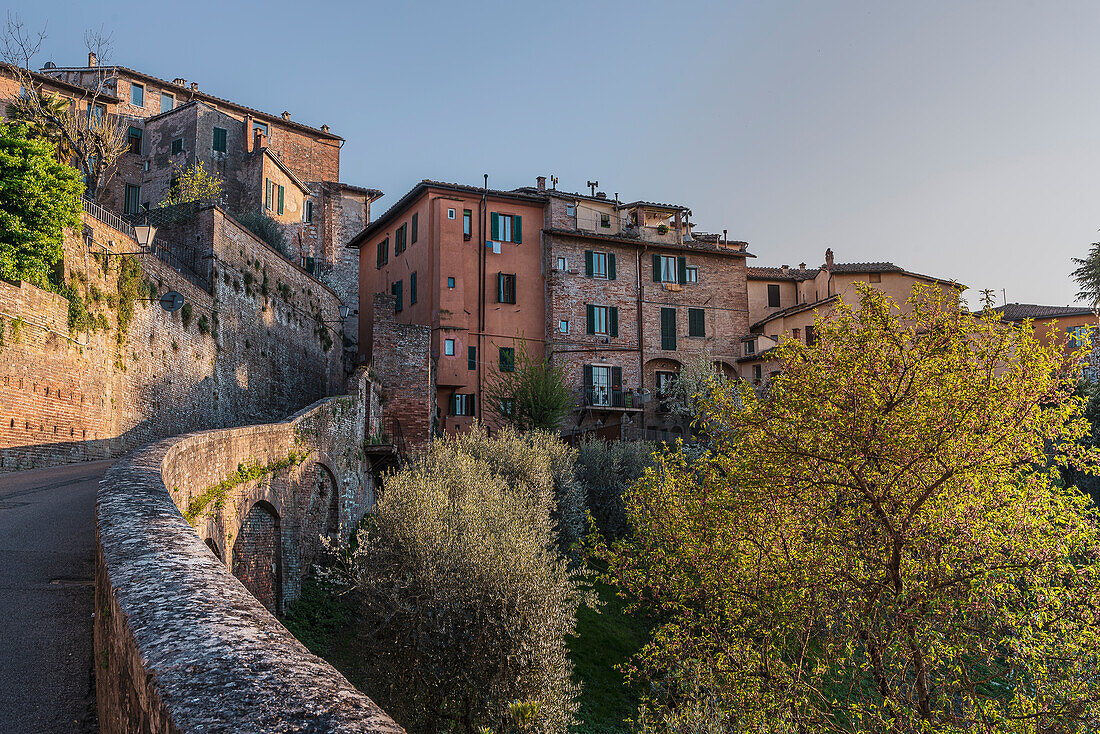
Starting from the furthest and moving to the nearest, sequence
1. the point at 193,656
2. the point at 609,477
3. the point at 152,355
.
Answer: the point at 609,477, the point at 152,355, the point at 193,656

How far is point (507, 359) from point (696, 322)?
37.4ft

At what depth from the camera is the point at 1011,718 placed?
7.52 meters

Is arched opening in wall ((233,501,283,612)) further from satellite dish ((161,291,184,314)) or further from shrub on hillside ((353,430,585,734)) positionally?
satellite dish ((161,291,184,314))

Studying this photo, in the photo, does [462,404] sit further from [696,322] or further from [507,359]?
[696,322]

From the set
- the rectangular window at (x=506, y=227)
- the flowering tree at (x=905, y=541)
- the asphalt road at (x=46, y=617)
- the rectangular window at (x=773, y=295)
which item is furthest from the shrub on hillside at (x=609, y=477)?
the rectangular window at (x=773, y=295)

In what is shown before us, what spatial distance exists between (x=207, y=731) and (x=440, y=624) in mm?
10003

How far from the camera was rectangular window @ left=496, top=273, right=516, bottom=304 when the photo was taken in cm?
3438

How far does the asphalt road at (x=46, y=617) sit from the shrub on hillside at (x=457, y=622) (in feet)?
15.7

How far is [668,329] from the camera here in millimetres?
37781

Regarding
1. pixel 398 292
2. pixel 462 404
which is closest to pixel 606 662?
pixel 462 404

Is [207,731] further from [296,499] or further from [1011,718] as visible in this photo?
[296,499]

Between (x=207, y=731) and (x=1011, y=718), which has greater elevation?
(x=207, y=731)

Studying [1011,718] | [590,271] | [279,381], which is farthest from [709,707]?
[590,271]

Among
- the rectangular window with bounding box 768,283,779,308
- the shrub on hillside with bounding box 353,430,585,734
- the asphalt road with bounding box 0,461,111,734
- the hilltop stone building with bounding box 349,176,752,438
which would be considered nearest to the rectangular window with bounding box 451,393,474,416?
the hilltop stone building with bounding box 349,176,752,438
